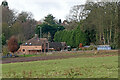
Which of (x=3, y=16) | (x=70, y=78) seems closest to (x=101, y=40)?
(x=3, y=16)

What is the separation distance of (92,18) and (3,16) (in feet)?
94.9

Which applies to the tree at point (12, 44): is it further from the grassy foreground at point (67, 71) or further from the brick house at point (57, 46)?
the grassy foreground at point (67, 71)

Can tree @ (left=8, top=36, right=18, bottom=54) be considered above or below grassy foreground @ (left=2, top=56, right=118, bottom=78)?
above

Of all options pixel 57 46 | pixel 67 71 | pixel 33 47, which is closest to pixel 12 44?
pixel 33 47

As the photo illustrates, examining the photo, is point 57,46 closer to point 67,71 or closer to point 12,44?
point 12,44

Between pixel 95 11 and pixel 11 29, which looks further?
pixel 11 29

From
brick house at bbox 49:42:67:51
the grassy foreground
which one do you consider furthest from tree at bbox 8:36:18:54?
the grassy foreground

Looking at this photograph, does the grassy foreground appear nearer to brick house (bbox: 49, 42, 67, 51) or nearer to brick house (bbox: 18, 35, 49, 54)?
brick house (bbox: 18, 35, 49, 54)

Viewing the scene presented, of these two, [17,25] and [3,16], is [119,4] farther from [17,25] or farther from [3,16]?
[3,16]

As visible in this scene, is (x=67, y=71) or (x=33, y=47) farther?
(x=33, y=47)

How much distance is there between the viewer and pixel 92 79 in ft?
39.2

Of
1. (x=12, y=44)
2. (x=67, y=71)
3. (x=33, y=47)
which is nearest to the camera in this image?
(x=67, y=71)

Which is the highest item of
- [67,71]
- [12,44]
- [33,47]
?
[12,44]

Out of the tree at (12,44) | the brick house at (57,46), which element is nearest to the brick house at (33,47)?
the brick house at (57,46)
